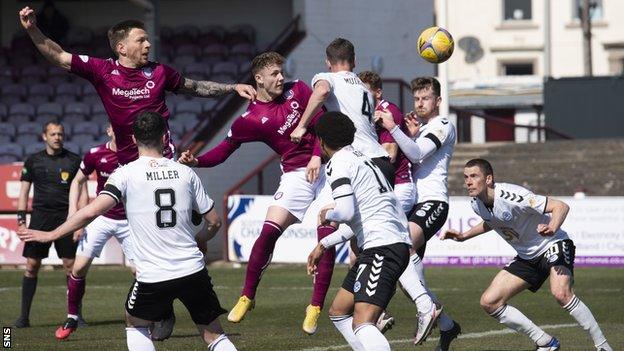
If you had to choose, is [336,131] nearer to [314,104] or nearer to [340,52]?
[314,104]

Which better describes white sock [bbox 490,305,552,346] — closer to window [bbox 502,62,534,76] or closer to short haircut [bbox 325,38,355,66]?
short haircut [bbox 325,38,355,66]

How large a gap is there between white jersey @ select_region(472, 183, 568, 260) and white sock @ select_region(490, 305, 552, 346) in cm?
59

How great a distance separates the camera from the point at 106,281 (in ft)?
73.6

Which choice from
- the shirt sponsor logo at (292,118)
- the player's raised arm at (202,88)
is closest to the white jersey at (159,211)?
the shirt sponsor logo at (292,118)

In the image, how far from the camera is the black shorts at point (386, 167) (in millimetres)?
12070

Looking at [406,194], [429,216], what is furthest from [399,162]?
[429,216]

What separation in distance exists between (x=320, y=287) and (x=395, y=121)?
1.71 metres

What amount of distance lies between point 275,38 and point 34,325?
17.7m

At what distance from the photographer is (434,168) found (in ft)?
45.2

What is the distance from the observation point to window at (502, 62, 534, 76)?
192 feet

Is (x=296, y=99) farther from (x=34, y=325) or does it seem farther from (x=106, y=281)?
(x=106, y=281)

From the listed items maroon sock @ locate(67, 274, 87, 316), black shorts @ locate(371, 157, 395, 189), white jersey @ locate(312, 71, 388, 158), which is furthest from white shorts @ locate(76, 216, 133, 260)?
black shorts @ locate(371, 157, 395, 189)

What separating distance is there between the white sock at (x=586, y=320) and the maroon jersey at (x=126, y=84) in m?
3.88

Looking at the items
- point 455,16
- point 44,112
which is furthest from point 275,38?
point 455,16
